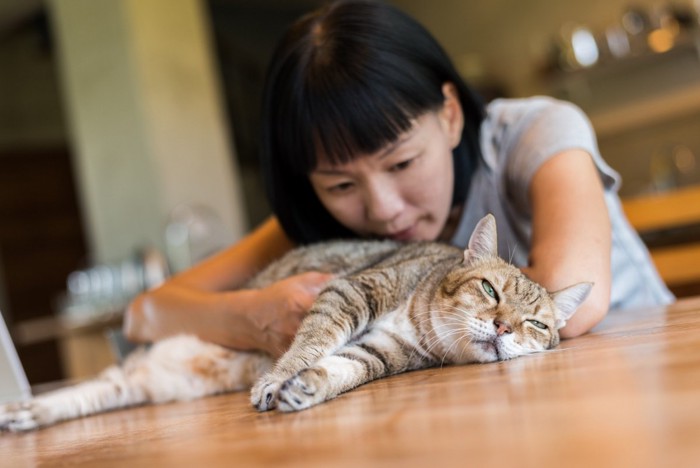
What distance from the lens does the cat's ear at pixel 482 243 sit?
128cm

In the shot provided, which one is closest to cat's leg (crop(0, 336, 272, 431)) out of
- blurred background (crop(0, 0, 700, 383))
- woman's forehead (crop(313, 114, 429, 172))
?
woman's forehead (crop(313, 114, 429, 172))

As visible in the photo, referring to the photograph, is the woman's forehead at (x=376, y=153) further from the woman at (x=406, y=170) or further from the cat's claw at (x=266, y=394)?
the cat's claw at (x=266, y=394)

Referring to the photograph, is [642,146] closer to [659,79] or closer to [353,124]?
[659,79]

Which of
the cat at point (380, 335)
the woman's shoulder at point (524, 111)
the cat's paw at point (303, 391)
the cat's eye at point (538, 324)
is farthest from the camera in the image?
the woman's shoulder at point (524, 111)

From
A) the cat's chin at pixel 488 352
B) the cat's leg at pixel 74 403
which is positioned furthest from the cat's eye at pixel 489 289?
the cat's leg at pixel 74 403

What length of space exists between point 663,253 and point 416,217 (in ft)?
7.46

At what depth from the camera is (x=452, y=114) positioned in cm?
160

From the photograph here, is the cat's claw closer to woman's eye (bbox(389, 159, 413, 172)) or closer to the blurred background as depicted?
woman's eye (bbox(389, 159, 413, 172))

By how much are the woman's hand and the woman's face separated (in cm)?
18

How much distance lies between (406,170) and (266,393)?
0.62m

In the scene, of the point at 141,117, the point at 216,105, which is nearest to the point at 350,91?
the point at 141,117

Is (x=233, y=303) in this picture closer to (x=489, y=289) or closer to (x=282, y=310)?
(x=282, y=310)

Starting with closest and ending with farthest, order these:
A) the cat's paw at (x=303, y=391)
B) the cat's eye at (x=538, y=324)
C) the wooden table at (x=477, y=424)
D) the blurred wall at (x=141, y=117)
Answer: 1. the wooden table at (x=477, y=424)
2. the cat's paw at (x=303, y=391)
3. the cat's eye at (x=538, y=324)
4. the blurred wall at (x=141, y=117)

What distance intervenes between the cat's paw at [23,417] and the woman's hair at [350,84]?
67 cm
